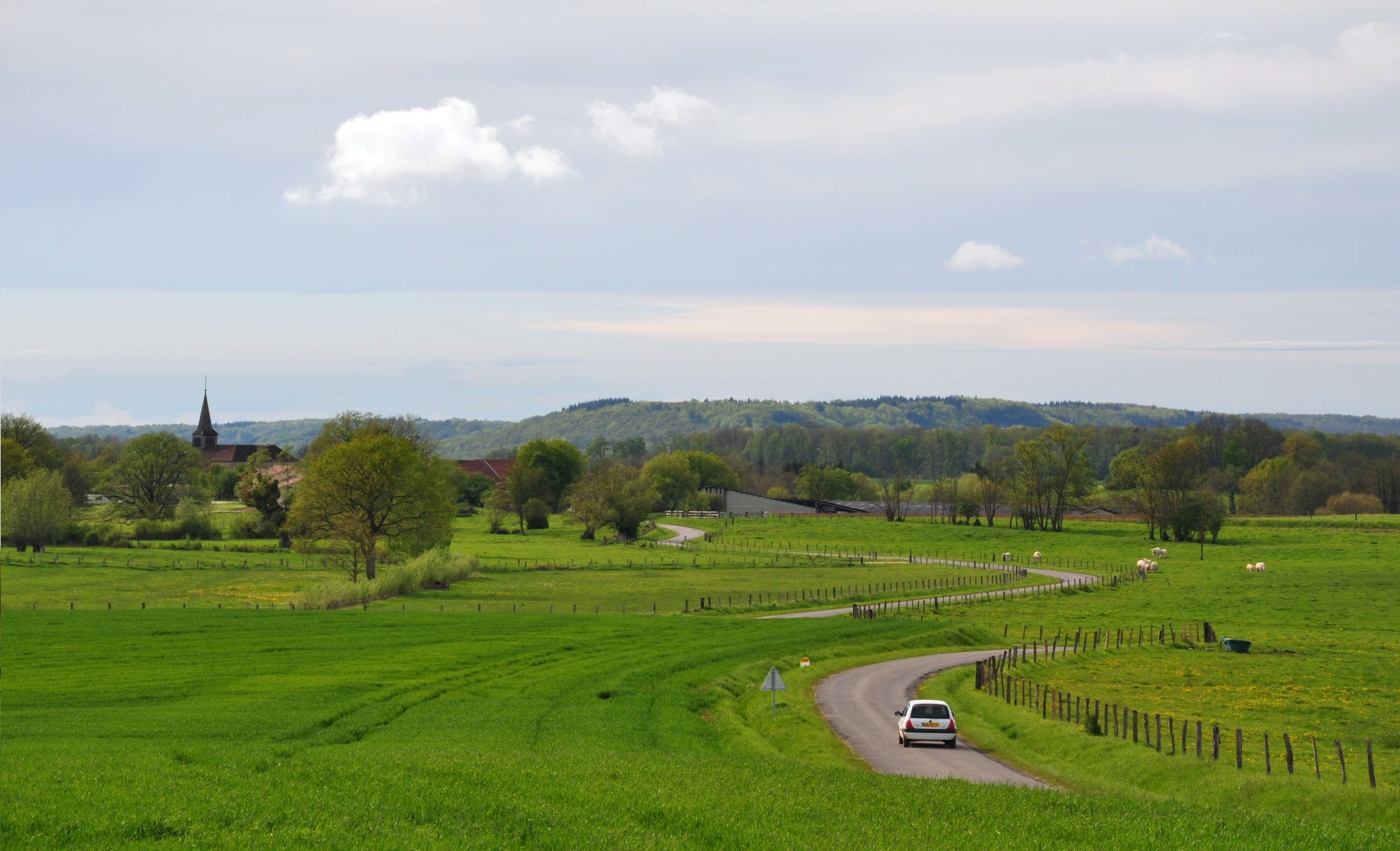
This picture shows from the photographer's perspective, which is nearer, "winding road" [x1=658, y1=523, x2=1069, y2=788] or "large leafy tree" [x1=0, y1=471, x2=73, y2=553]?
"winding road" [x1=658, y1=523, x2=1069, y2=788]

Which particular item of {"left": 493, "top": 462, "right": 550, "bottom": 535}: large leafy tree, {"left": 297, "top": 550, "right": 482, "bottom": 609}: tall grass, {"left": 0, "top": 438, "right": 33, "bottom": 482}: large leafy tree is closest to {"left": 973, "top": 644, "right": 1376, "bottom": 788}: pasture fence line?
{"left": 297, "top": 550, "right": 482, "bottom": 609}: tall grass

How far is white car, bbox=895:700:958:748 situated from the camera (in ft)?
102

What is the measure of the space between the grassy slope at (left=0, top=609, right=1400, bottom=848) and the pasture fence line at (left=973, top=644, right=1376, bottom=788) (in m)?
6.26

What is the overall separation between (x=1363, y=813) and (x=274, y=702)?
29.7 meters

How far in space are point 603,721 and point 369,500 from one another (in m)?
54.9

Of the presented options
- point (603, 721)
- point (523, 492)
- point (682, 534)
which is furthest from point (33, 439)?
point (603, 721)

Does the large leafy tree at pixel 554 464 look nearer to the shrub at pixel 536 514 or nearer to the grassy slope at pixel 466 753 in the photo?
the shrub at pixel 536 514

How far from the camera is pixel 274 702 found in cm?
3422

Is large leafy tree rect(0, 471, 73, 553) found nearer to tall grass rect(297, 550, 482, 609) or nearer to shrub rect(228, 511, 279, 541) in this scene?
shrub rect(228, 511, 279, 541)

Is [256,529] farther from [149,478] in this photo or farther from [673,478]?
[673,478]

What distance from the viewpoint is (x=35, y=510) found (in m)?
101

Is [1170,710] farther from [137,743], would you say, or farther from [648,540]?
[648,540]

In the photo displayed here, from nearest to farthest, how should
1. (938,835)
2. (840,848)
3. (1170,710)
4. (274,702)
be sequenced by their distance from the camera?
(840,848), (938,835), (274,702), (1170,710)

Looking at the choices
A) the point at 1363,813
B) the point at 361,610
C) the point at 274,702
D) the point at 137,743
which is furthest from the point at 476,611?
the point at 1363,813
